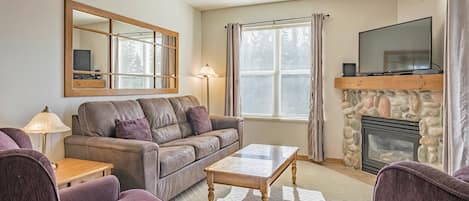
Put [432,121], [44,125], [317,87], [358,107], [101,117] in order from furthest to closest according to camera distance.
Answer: [317,87]
[358,107]
[432,121]
[101,117]
[44,125]

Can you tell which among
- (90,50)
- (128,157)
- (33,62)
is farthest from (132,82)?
(128,157)

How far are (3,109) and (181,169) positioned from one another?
158 centimetres

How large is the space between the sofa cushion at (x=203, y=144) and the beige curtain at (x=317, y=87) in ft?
5.09

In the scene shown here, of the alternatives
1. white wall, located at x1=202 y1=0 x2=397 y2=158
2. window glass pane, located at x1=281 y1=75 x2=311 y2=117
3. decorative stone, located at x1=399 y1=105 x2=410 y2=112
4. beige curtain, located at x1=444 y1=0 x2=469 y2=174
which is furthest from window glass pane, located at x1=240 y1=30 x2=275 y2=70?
beige curtain, located at x1=444 y1=0 x2=469 y2=174

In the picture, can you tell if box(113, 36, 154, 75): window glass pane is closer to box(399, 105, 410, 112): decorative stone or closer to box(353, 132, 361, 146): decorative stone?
box(353, 132, 361, 146): decorative stone

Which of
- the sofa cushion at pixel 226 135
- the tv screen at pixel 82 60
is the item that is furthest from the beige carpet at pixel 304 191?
the tv screen at pixel 82 60

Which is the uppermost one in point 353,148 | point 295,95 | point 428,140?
point 295,95

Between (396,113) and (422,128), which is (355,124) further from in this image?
(422,128)

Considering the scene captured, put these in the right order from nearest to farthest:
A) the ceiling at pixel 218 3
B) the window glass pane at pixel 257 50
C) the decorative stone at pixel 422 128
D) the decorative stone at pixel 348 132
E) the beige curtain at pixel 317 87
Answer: the decorative stone at pixel 422 128
the decorative stone at pixel 348 132
the beige curtain at pixel 317 87
the ceiling at pixel 218 3
the window glass pane at pixel 257 50

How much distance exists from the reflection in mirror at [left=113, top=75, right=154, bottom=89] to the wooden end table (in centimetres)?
120

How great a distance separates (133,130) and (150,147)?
1.94 ft

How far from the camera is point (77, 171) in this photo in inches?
91.4

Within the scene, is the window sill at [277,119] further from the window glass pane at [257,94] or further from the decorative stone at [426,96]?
the decorative stone at [426,96]

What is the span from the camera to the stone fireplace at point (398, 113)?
3.04 metres
